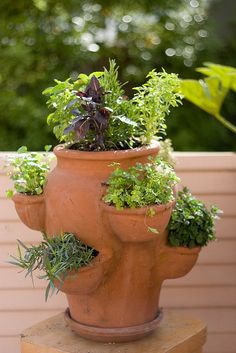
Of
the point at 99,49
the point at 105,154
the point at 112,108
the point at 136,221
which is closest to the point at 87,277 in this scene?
the point at 136,221

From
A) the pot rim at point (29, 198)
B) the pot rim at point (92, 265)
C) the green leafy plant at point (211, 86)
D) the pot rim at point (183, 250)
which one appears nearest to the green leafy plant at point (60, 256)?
the pot rim at point (92, 265)

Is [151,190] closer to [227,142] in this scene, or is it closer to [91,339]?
[91,339]

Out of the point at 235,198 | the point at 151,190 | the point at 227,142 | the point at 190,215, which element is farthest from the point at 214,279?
the point at 227,142

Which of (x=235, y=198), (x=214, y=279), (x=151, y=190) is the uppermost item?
(x=151, y=190)

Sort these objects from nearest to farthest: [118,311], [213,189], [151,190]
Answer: [151,190] < [118,311] < [213,189]

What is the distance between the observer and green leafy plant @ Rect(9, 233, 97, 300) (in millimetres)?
1773

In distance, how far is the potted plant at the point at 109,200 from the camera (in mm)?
1812

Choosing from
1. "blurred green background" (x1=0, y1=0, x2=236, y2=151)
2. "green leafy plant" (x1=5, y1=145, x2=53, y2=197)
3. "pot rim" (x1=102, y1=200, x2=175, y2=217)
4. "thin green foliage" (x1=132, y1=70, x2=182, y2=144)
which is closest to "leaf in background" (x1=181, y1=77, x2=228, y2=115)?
"thin green foliage" (x1=132, y1=70, x2=182, y2=144)

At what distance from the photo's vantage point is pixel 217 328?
8.22 feet

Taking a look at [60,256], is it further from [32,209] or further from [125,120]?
[125,120]

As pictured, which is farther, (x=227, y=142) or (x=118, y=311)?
(x=227, y=142)

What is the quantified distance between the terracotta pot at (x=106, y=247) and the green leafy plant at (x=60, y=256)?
2 cm

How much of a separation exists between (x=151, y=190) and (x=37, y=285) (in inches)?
32.4

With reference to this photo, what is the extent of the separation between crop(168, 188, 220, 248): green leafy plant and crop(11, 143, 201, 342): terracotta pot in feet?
0.12
